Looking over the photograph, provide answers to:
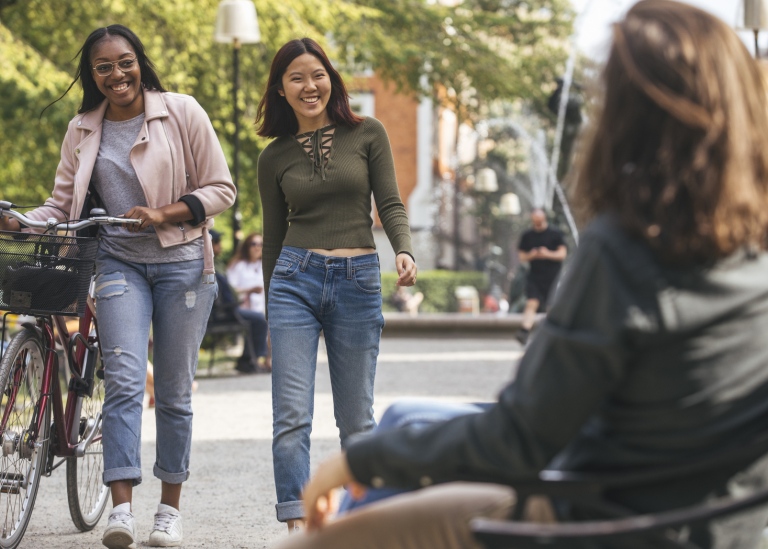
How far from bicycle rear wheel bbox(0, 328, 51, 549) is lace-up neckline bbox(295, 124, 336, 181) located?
1.31 metres

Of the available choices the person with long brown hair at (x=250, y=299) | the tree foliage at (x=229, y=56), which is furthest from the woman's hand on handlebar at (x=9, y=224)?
the tree foliage at (x=229, y=56)

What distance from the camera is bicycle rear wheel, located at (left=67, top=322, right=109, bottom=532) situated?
5.41 metres

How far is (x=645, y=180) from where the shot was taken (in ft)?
6.55

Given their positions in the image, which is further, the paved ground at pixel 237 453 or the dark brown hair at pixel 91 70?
the paved ground at pixel 237 453

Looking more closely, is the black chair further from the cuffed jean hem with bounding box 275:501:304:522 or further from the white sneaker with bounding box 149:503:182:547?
the white sneaker with bounding box 149:503:182:547

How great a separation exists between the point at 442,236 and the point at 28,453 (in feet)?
139

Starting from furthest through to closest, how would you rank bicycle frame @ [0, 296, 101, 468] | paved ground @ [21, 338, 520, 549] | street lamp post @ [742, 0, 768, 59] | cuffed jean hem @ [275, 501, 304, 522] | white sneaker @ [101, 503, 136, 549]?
1. street lamp post @ [742, 0, 768, 59]
2. paved ground @ [21, 338, 520, 549]
3. bicycle frame @ [0, 296, 101, 468]
4. white sneaker @ [101, 503, 136, 549]
5. cuffed jean hem @ [275, 501, 304, 522]

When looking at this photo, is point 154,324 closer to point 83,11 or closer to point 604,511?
point 604,511

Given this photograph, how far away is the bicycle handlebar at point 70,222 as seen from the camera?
4824mm

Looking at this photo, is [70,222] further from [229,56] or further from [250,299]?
[229,56]

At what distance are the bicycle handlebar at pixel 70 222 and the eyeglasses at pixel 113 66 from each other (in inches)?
21.6

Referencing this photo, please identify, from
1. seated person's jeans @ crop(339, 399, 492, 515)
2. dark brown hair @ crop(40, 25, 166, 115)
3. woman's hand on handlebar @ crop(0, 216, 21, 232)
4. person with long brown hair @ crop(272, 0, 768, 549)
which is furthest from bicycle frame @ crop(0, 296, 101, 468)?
person with long brown hair @ crop(272, 0, 768, 549)

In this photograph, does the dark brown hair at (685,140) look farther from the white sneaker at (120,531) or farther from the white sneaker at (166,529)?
the white sneaker at (166,529)

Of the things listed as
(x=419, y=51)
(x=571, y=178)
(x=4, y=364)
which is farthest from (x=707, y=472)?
(x=419, y=51)
